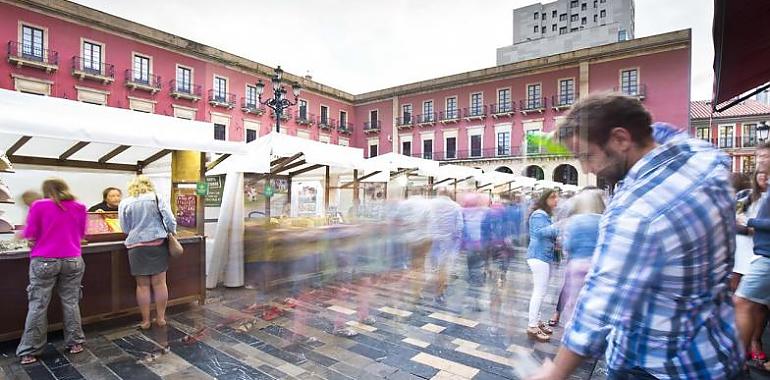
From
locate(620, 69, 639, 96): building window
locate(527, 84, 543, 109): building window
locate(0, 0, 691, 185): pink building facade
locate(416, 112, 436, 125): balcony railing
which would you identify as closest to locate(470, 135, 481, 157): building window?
locate(0, 0, 691, 185): pink building facade

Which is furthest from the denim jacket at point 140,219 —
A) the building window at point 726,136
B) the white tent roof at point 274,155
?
the building window at point 726,136

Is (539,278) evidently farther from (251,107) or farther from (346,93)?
(346,93)

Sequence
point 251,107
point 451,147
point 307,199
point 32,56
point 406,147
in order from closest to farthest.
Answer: point 307,199 → point 32,56 → point 251,107 → point 451,147 → point 406,147

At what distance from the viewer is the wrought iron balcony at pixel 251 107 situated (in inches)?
1003

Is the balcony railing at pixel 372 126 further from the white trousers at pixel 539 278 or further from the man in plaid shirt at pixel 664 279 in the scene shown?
the man in plaid shirt at pixel 664 279

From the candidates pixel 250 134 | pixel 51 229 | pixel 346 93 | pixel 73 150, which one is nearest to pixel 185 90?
pixel 250 134

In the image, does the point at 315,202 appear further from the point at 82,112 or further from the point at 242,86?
the point at 242,86

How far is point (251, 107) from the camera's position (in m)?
25.8

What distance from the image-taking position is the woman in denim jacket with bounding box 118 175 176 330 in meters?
3.96

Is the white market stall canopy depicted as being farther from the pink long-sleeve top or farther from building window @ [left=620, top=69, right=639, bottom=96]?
building window @ [left=620, top=69, right=639, bottom=96]

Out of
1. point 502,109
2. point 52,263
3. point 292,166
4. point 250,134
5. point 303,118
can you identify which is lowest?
point 52,263

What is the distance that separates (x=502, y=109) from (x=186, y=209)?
2527 centimetres

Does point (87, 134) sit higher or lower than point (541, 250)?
higher

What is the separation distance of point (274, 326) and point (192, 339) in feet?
2.55
